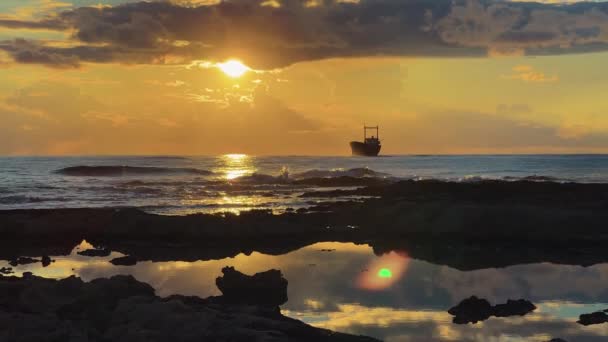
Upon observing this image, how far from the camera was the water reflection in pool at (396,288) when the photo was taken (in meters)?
12.8

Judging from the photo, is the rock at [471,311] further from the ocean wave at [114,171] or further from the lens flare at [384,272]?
the ocean wave at [114,171]

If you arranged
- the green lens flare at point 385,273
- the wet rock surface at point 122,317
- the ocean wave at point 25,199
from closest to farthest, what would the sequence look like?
the wet rock surface at point 122,317, the green lens flare at point 385,273, the ocean wave at point 25,199

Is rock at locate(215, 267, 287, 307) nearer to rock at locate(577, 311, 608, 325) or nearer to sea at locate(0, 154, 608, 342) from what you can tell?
sea at locate(0, 154, 608, 342)

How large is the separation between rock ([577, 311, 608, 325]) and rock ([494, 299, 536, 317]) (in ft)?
3.69

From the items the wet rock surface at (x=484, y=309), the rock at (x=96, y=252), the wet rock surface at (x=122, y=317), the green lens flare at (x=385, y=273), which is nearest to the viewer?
the wet rock surface at (x=122, y=317)

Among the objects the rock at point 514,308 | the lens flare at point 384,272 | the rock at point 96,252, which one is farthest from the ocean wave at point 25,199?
the rock at point 514,308

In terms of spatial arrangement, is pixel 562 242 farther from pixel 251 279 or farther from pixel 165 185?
pixel 165 185

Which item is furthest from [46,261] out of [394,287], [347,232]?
[347,232]

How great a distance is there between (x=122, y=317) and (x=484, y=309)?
7.97 metres

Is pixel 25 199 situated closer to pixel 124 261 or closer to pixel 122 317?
pixel 124 261

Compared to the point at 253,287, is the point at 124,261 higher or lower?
lower

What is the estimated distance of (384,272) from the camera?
1889 centimetres

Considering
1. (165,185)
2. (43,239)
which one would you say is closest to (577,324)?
(43,239)

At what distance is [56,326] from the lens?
33.5 feet
